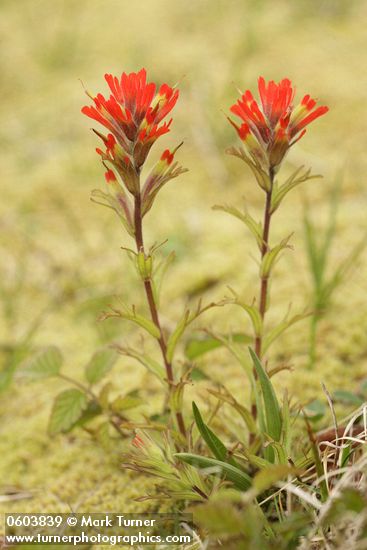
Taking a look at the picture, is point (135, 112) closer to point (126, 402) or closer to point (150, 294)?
point (150, 294)

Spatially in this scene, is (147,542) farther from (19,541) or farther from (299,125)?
(299,125)

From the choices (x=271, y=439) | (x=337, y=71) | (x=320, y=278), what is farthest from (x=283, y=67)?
(x=271, y=439)

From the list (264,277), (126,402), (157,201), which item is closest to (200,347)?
(126,402)

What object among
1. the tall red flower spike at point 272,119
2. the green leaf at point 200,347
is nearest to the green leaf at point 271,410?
the green leaf at point 200,347

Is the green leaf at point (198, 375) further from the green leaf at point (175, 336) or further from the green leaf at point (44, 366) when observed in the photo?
the green leaf at point (44, 366)

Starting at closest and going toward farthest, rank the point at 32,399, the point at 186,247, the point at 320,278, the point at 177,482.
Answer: the point at 177,482, the point at 320,278, the point at 32,399, the point at 186,247
